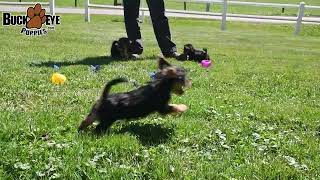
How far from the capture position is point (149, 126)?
542 centimetres

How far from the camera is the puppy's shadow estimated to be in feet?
16.3

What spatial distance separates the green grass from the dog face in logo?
774 centimetres

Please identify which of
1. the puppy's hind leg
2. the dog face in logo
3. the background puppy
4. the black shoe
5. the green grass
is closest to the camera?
the green grass

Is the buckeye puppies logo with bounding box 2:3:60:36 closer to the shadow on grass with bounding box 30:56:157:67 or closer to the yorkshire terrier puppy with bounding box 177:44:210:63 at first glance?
the shadow on grass with bounding box 30:56:157:67

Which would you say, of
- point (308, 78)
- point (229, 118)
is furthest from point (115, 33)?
point (229, 118)

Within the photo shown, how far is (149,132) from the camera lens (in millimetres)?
5227

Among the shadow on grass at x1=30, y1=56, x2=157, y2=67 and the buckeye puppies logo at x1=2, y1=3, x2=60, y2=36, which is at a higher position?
the buckeye puppies logo at x1=2, y1=3, x2=60, y2=36

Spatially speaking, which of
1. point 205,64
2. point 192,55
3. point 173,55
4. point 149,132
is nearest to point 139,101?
point 149,132

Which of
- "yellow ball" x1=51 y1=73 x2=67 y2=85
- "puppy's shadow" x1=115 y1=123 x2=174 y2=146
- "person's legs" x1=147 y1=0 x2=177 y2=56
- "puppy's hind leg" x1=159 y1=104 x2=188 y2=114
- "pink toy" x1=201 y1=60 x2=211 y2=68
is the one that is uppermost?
"person's legs" x1=147 y1=0 x2=177 y2=56

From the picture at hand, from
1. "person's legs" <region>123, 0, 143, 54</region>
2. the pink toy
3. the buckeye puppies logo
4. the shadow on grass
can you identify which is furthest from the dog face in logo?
the pink toy

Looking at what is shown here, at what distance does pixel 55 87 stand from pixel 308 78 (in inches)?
196

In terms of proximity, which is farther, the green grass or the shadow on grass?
the shadow on grass

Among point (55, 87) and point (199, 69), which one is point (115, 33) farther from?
point (55, 87)

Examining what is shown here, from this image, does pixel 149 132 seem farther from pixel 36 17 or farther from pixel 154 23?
pixel 36 17
